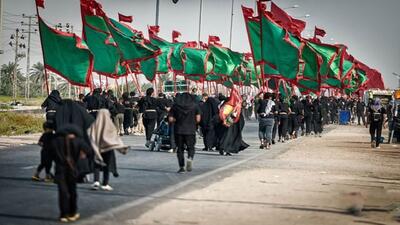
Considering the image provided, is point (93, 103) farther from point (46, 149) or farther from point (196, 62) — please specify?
point (196, 62)

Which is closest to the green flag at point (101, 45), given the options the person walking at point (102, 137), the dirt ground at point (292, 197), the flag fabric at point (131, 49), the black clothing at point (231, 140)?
the flag fabric at point (131, 49)

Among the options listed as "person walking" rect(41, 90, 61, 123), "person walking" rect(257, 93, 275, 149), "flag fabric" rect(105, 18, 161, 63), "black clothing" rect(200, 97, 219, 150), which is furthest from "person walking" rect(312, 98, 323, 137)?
"person walking" rect(41, 90, 61, 123)

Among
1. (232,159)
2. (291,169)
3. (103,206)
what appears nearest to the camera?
(103,206)

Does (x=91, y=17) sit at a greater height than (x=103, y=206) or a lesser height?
greater

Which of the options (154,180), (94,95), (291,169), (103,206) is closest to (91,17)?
(94,95)

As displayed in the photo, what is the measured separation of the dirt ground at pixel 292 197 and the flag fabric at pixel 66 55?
6532 mm

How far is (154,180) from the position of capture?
15078 millimetres

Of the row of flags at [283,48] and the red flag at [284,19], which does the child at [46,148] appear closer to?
the row of flags at [283,48]

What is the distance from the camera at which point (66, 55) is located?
24078 millimetres

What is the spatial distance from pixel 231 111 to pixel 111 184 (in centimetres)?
942

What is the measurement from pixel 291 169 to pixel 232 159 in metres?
3.01

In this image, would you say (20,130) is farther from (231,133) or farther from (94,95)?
(231,133)

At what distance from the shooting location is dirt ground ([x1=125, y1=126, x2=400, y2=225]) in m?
10.6

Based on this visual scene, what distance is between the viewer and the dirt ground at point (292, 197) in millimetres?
10625
